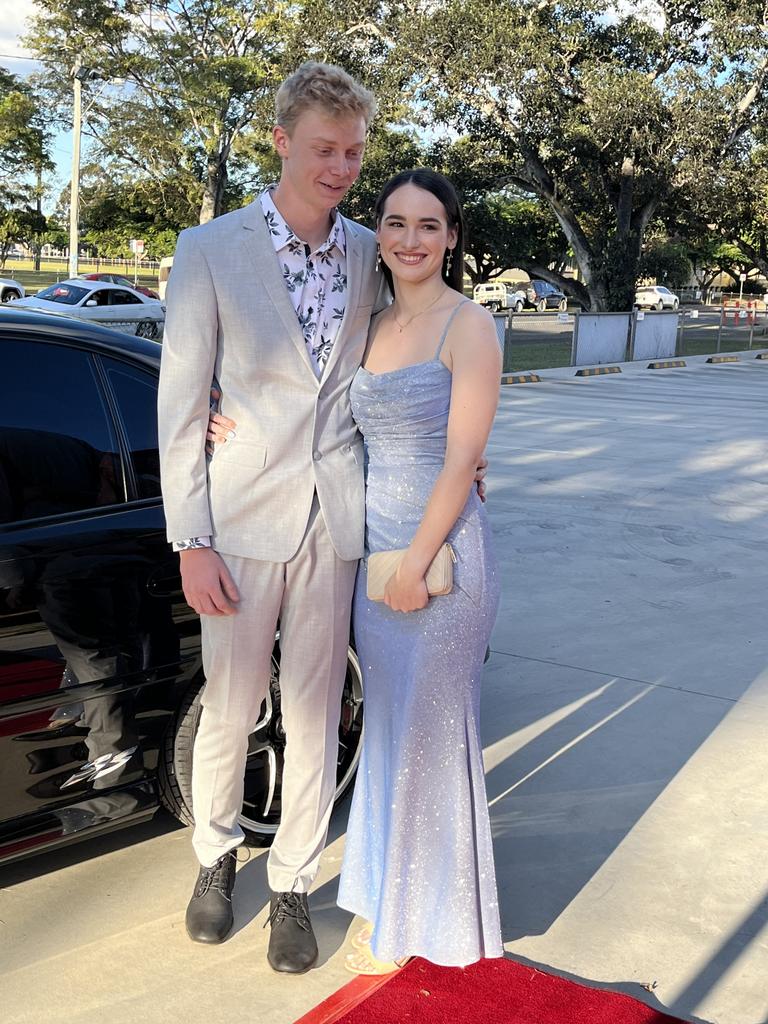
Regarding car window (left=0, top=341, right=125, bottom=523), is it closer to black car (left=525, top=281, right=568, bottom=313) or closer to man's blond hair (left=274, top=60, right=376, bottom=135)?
man's blond hair (left=274, top=60, right=376, bottom=135)

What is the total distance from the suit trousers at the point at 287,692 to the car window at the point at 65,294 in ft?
83.1

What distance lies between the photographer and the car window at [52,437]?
2.93m

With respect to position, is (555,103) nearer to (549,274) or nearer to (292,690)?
(549,274)

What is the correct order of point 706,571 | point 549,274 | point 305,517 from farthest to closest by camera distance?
point 549,274 < point 706,571 < point 305,517

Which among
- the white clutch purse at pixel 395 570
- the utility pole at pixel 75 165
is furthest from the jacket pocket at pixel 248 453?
the utility pole at pixel 75 165

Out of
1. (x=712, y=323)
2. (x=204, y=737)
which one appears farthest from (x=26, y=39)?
(x=204, y=737)

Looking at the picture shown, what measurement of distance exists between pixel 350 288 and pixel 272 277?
0.70 feet

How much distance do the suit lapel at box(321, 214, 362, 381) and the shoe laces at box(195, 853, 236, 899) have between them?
52.5 inches

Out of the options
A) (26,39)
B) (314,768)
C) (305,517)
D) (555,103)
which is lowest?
(314,768)

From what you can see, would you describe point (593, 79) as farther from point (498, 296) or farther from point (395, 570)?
point (395, 570)

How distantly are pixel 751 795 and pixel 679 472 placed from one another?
669 cm

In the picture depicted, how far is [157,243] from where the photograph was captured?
2398 inches

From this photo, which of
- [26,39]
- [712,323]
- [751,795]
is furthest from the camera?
[26,39]

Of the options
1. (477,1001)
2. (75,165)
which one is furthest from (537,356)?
(477,1001)
